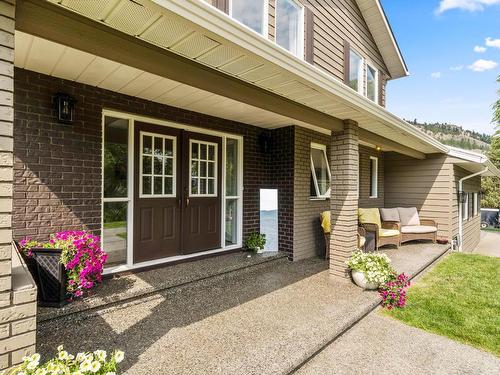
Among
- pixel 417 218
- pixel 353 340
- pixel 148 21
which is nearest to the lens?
pixel 148 21

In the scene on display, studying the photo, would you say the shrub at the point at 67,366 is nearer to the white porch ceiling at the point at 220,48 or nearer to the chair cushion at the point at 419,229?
the white porch ceiling at the point at 220,48

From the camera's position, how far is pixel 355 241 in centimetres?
414

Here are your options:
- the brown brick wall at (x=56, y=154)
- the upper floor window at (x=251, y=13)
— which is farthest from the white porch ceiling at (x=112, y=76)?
the upper floor window at (x=251, y=13)

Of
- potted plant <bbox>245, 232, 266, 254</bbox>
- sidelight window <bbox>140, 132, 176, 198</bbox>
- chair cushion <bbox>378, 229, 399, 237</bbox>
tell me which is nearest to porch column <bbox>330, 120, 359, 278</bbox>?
potted plant <bbox>245, 232, 266, 254</bbox>

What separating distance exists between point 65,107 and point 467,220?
11.0 m

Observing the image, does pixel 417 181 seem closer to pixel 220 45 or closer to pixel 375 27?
pixel 375 27

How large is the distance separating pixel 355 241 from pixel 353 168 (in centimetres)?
106

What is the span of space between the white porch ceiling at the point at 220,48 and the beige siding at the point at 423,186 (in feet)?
14.8

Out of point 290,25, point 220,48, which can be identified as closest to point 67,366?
point 220,48

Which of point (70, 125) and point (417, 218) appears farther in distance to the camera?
point (417, 218)

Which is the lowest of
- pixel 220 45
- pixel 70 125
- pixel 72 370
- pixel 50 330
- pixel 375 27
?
pixel 50 330

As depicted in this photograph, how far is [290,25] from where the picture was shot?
521 cm

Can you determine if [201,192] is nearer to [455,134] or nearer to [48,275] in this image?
[48,275]

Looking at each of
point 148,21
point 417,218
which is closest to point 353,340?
point 148,21
